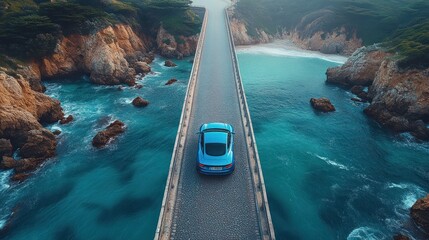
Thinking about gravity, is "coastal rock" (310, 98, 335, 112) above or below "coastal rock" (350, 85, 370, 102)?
below

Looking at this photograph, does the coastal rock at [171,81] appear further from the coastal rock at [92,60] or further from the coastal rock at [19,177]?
the coastal rock at [19,177]

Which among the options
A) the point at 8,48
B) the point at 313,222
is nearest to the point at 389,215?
the point at 313,222

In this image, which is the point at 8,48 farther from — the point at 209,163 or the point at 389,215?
the point at 389,215

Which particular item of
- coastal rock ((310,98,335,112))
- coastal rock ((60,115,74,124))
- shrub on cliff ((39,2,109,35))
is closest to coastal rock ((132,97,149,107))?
coastal rock ((60,115,74,124))

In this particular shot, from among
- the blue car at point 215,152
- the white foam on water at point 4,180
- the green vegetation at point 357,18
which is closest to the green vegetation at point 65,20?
the white foam on water at point 4,180

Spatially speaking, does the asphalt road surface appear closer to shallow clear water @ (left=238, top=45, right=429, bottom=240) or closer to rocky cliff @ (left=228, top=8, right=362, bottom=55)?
shallow clear water @ (left=238, top=45, right=429, bottom=240)

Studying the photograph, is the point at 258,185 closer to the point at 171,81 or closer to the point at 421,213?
the point at 421,213

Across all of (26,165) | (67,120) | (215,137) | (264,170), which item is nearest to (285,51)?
(264,170)
